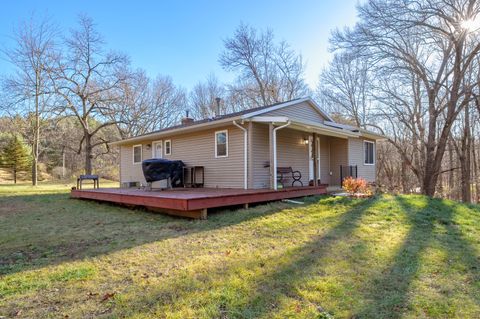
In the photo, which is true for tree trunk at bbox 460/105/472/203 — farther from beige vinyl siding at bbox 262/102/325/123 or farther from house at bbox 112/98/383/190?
beige vinyl siding at bbox 262/102/325/123

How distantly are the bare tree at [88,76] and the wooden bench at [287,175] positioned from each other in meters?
13.2

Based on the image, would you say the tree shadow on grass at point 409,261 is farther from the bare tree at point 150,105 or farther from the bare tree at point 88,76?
the bare tree at point 150,105

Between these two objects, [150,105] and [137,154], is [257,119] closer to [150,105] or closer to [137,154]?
[137,154]

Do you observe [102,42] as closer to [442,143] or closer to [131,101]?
[131,101]

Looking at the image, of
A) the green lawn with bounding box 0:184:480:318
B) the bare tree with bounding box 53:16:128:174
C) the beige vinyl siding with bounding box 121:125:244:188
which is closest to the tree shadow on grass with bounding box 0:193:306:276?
the green lawn with bounding box 0:184:480:318

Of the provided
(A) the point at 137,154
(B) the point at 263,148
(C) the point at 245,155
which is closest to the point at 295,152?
(B) the point at 263,148

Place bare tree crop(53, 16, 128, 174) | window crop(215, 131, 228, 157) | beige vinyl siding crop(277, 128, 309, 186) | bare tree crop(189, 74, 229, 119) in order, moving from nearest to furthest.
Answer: window crop(215, 131, 228, 157), beige vinyl siding crop(277, 128, 309, 186), bare tree crop(53, 16, 128, 174), bare tree crop(189, 74, 229, 119)

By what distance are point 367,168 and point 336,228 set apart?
31.4 ft

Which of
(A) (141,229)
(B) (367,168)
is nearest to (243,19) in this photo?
(B) (367,168)

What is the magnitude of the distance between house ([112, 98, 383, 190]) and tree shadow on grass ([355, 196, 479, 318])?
3.78 metres

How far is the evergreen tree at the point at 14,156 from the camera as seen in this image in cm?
2756

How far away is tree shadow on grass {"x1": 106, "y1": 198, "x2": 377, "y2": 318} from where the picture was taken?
2621mm

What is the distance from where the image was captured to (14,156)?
27531 mm

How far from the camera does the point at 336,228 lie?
5.61 metres
